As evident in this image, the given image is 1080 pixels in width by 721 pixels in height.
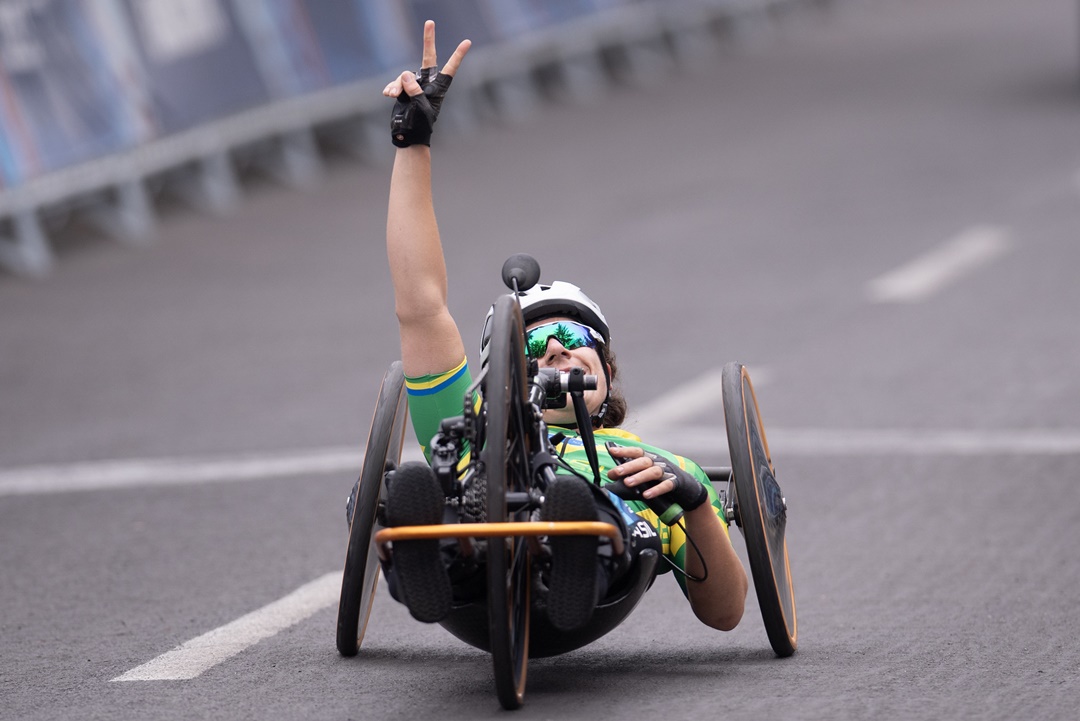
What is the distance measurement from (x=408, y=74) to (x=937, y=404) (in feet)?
18.8

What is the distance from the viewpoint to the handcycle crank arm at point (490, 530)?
3.77 m

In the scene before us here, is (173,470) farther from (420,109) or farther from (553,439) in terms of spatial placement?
(420,109)

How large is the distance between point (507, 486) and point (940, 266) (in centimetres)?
1008

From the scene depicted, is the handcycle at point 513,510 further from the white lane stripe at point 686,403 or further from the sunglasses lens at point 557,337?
the white lane stripe at point 686,403

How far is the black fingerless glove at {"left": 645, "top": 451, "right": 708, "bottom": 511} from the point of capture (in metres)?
4.38

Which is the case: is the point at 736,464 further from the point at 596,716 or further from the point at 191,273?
the point at 191,273

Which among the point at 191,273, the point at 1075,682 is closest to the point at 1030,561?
the point at 1075,682

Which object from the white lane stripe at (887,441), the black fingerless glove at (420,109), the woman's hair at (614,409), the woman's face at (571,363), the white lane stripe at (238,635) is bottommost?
the white lane stripe at (887,441)

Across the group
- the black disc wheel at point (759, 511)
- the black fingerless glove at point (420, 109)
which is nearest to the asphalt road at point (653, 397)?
the black disc wheel at point (759, 511)

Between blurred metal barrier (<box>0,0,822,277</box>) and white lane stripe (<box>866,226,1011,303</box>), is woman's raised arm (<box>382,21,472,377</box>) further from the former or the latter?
blurred metal barrier (<box>0,0,822,277</box>)

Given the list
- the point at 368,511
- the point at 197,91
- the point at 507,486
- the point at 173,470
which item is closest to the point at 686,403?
the point at 173,470

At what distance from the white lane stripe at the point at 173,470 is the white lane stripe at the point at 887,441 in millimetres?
1430

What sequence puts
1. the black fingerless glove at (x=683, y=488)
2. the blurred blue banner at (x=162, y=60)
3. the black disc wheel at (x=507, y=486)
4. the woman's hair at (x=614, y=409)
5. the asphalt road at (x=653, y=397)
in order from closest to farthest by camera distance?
1. the black disc wheel at (x=507, y=486)
2. the black fingerless glove at (x=683, y=488)
3. the asphalt road at (x=653, y=397)
4. the woman's hair at (x=614, y=409)
5. the blurred blue banner at (x=162, y=60)

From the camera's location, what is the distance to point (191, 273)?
46.4 feet
